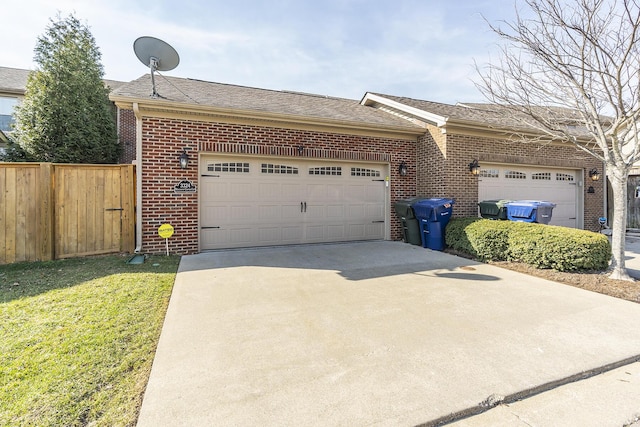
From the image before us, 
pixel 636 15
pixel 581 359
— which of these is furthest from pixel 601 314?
pixel 636 15

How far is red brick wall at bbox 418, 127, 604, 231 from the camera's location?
8.00m

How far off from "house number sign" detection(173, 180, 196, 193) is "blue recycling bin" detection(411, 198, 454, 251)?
Result: 5.43 metres

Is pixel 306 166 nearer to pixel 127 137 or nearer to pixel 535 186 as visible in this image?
pixel 535 186

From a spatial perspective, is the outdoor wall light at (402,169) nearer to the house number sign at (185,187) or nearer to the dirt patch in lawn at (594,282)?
the dirt patch in lawn at (594,282)

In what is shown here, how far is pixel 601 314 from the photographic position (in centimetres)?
353

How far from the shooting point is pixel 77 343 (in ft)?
8.91

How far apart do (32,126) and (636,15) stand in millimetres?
14723

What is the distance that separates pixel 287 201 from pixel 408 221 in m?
3.28

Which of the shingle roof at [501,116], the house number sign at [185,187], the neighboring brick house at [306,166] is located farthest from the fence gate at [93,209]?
the shingle roof at [501,116]

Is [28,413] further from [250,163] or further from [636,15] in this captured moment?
[636,15]

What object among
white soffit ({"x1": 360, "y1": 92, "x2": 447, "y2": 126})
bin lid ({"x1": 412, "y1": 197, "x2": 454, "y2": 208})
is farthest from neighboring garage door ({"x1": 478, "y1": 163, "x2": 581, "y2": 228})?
white soffit ({"x1": 360, "y1": 92, "x2": 447, "y2": 126})

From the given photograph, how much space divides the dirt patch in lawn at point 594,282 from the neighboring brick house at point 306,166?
3.09m

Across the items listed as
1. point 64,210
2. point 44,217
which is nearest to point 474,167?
point 64,210

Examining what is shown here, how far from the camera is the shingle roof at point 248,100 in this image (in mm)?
6828
